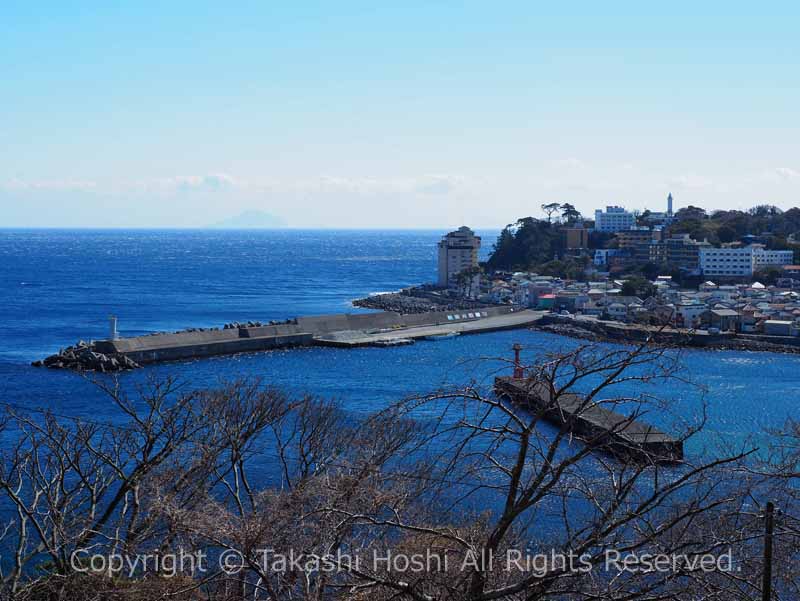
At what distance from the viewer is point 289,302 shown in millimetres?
26219

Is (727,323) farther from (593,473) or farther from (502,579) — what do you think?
(502,579)

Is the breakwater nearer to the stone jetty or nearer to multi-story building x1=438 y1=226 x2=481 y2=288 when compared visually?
the stone jetty

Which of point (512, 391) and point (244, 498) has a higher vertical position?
point (512, 391)

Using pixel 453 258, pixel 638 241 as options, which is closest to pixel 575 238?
pixel 638 241

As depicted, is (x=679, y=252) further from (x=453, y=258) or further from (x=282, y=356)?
(x=282, y=356)

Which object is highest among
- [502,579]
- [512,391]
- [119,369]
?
[512,391]


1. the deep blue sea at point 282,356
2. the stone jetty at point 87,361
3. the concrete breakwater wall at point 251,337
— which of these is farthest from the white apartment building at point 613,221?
the stone jetty at point 87,361

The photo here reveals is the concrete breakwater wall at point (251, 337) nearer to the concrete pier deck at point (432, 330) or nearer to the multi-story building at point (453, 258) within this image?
the concrete pier deck at point (432, 330)

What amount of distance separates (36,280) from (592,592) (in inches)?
1342

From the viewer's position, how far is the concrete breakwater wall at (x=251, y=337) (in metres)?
15.1

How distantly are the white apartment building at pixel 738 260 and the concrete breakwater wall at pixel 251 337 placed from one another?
1072 centimetres

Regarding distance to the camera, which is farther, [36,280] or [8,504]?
[36,280]

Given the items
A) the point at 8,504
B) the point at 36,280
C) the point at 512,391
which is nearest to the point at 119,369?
the point at 8,504

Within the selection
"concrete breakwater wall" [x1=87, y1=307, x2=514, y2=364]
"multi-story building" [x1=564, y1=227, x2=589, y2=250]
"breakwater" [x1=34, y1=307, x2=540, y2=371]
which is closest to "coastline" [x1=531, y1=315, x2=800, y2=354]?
"breakwater" [x1=34, y1=307, x2=540, y2=371]
